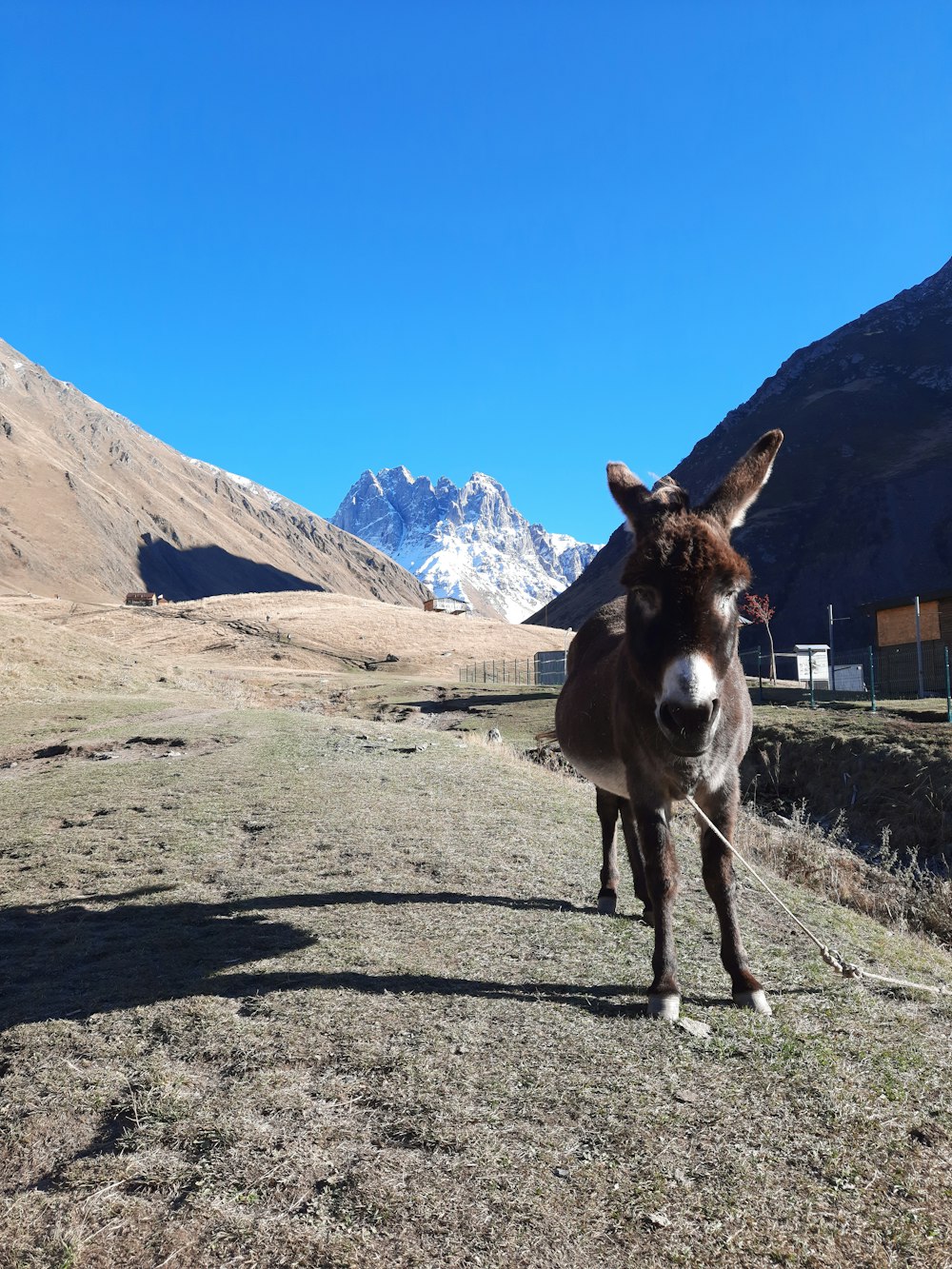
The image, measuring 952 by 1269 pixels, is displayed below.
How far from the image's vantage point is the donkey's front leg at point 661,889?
12.6ft

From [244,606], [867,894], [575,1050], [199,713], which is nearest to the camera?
[575,1050]

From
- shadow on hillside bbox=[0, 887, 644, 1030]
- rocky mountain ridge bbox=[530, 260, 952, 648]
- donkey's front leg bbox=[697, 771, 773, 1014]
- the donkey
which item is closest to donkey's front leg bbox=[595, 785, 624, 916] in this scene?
shadow on hillside bbox=[0, 887, 644, 1030]

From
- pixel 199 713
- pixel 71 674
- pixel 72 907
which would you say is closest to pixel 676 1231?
pixel 72 907

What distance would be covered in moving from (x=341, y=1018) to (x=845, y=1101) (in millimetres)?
2238

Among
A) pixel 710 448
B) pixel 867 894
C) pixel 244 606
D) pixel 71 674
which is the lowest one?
pixel 867 894

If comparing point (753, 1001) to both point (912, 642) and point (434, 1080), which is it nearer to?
point (434, 1080)

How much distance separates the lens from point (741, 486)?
386cm

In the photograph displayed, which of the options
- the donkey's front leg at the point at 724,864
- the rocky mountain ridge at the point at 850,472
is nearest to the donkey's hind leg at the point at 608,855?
the donkey's front leg at the point at 724,864

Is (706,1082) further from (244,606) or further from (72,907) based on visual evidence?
(244,606)

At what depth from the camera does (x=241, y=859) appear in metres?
6.90

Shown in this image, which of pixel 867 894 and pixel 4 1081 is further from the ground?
pixel 4 1081

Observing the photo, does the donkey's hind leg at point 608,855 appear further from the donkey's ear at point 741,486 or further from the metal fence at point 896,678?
the metal fence at point 896,678

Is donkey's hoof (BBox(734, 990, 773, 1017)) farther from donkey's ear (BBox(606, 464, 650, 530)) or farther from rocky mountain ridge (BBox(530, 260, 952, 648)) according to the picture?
rocky mountain ridge (BBox(530, 260, 952, 648))

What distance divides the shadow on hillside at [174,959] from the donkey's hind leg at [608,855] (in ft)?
0.55
